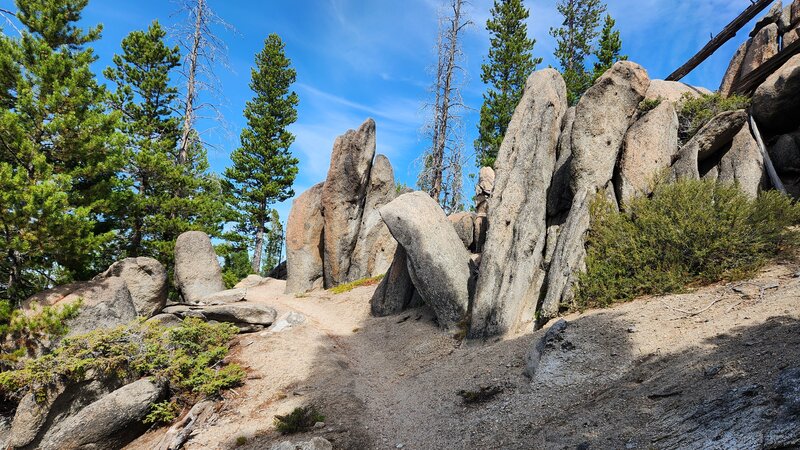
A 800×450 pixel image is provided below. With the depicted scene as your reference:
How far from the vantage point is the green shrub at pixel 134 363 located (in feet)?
29.7

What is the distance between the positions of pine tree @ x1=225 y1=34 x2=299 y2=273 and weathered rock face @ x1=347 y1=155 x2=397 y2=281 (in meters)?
12.8

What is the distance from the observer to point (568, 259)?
10.5 m

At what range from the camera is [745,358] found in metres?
5.38

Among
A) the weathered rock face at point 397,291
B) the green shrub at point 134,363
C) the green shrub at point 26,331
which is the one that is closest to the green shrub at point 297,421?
the green shrub at point 134,363

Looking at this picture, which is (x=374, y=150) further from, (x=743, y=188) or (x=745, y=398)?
(x=745, y=398)

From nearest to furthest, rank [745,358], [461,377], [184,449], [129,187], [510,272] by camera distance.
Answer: [745,358], [184,449], [461,377], [510,272], [129,187]

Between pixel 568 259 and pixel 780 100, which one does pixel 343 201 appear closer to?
pixel 568 259

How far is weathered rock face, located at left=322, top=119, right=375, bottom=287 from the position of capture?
23.1m

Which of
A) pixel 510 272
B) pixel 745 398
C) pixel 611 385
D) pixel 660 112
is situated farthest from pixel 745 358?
pixel 660 112

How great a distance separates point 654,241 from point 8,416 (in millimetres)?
16472

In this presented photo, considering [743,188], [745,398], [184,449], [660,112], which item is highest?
[660,112]

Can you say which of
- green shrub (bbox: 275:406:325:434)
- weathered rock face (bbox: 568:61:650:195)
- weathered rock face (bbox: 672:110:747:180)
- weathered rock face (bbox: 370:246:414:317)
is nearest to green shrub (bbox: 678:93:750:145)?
weathered rock face (bbox: 672:110:747:180)

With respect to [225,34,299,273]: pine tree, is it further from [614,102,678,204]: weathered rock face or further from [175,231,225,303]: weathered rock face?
[614,102,678,204]: weathered rock face

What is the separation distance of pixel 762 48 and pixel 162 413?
27.1m
